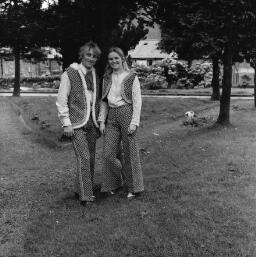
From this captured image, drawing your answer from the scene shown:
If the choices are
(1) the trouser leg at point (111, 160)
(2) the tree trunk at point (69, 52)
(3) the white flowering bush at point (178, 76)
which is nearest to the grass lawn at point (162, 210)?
(1) the trouser leg at point (111, 160)

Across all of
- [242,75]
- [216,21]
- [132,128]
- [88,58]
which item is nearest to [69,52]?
[216,21]

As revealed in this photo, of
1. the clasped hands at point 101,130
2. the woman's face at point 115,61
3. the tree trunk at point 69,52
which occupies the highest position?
the tree trunk at point 69,52

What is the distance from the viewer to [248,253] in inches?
173

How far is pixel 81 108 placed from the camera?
6047mm

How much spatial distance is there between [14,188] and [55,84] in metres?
32.6

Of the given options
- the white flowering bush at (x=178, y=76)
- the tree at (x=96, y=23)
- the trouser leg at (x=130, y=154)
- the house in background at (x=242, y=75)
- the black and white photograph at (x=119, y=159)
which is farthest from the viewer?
the house in background at (x=242, y=75)

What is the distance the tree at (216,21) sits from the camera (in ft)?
36.2

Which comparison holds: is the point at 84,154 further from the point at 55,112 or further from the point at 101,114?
the point at 55,112

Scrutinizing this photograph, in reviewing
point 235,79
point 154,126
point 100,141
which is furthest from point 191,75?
point 100,141

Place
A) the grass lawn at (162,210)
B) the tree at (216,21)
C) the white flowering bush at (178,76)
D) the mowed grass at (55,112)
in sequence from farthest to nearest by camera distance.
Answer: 1. the white flowering bush at (178,76)
2. the mowed grass at (55,112)
3. the tree at (216,21)
4. the grass lawn at (162,210)

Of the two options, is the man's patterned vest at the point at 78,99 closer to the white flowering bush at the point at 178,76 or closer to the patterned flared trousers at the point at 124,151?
the patterned flared trousers at the point at 124,151

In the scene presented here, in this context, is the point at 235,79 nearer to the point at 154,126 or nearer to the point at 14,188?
the point at 154,126

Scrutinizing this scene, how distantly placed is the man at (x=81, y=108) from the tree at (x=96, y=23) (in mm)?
3900

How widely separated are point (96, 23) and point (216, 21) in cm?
375
